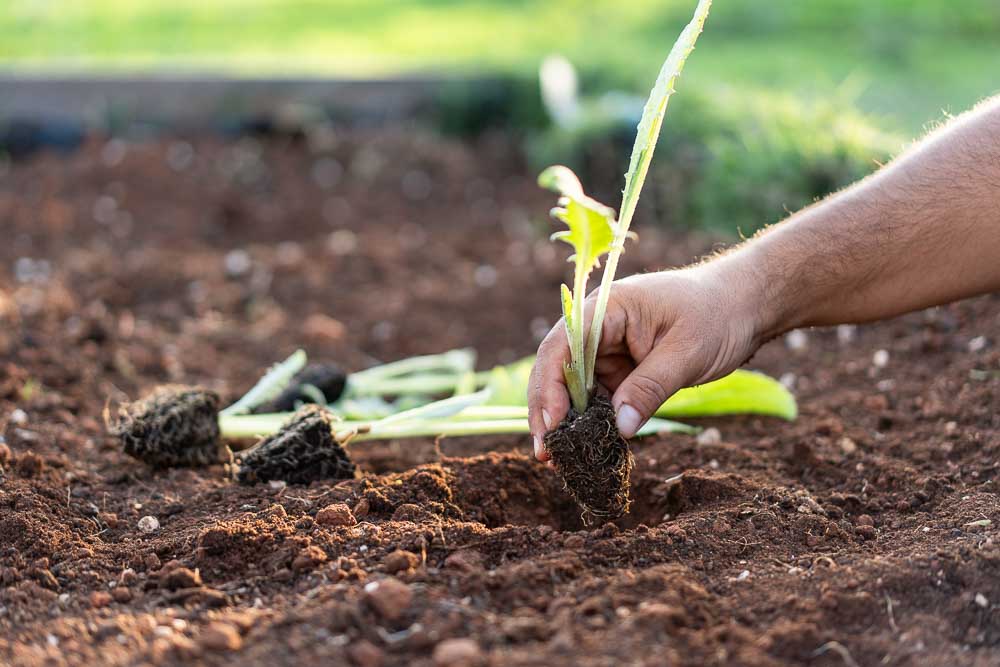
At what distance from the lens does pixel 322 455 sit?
2053 millimetres

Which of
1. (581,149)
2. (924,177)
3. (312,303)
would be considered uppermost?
(581,149)

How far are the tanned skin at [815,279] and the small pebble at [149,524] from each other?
722 millimetres

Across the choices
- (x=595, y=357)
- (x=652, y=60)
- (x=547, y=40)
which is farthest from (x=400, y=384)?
(x=547, y=40)

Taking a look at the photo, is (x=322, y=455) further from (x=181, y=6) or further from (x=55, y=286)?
(x=181, y=6)

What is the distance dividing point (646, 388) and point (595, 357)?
4.0 inches

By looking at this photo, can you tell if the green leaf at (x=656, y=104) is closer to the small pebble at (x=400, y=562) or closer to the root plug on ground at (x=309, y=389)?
the small pebble at (x=400, y=562)

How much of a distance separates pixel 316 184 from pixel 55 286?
1.74 metres

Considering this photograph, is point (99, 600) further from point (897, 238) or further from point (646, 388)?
point (897, 238)

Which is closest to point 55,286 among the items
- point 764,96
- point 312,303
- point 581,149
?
point 312,303

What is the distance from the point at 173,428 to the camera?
2.14 metres

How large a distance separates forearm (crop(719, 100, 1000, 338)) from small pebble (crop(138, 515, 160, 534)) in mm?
1142

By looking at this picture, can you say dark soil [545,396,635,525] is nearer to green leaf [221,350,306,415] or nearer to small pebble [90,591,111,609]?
small pebble [90,591,111,609]

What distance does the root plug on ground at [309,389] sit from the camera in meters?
2.41

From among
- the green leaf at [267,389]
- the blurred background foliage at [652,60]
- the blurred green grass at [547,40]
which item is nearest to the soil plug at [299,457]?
the green leaf at [267,389]
